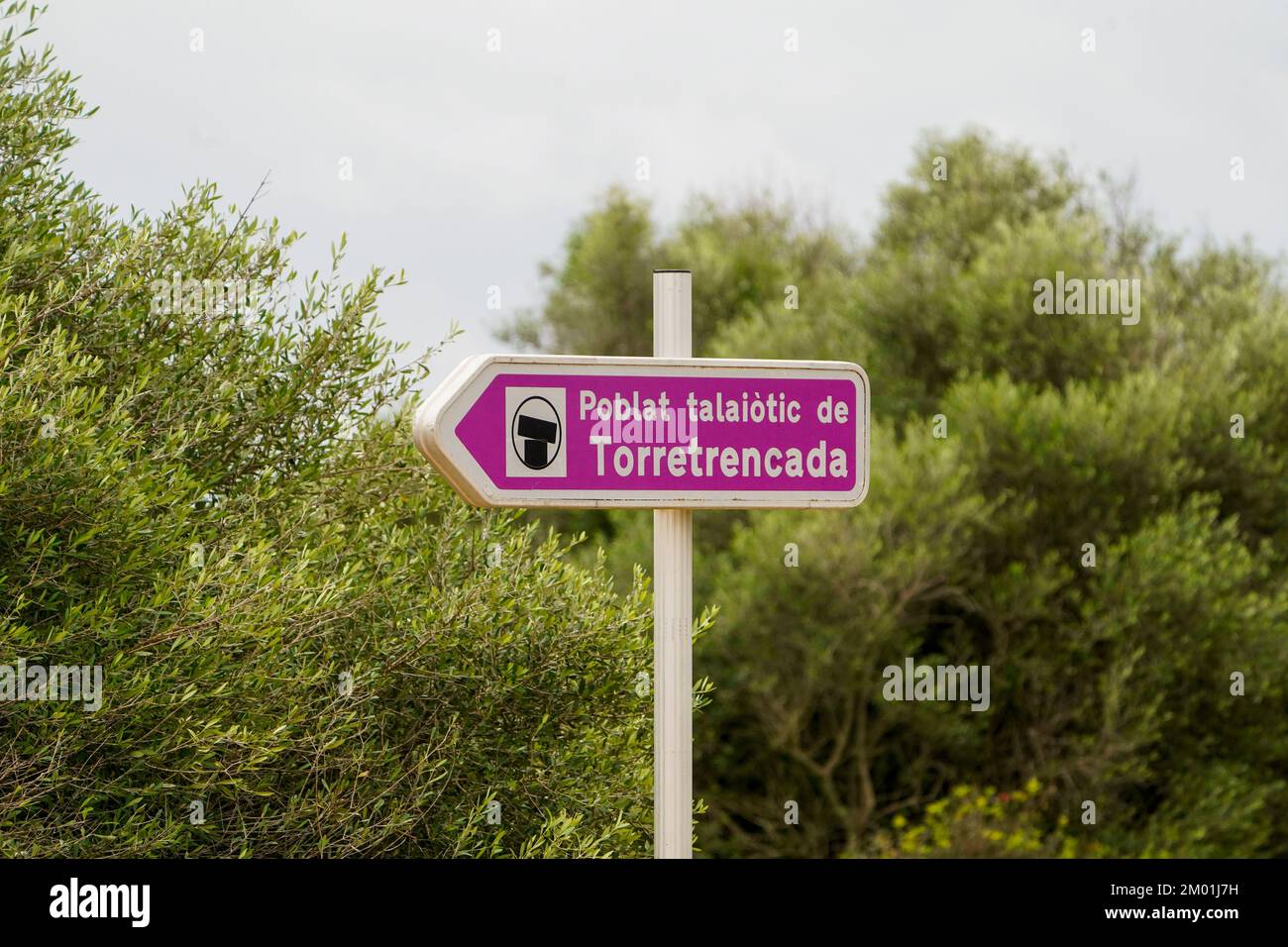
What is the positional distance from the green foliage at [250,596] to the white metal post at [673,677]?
2.12 meters

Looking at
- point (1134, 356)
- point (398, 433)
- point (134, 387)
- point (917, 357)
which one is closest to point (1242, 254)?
point (1134, 356)

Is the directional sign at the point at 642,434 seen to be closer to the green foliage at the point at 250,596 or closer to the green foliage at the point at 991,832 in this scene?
the green foliage at the point at 250,596

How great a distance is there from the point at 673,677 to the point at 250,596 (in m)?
2.46

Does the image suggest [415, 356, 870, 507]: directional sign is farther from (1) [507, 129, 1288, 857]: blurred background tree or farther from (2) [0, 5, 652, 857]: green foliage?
(1) [507, 129, 1288, 857]: blurred background tree

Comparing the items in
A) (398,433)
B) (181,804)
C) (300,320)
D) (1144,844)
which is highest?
(300,320)

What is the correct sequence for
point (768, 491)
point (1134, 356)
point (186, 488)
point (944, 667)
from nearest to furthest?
point (768, 491) < point (186, 488) < point (944, 667) < point (1134, 356)

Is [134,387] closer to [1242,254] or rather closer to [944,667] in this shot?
[944,667]

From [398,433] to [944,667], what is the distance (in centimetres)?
1273

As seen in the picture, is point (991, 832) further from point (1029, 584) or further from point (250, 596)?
point (250, 596)

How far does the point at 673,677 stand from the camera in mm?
4969

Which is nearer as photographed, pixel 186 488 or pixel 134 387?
pixel 186 488

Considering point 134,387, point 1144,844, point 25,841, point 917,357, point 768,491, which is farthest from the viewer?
point 917,357

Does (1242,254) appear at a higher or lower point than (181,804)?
higher

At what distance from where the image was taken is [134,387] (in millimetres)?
7516
